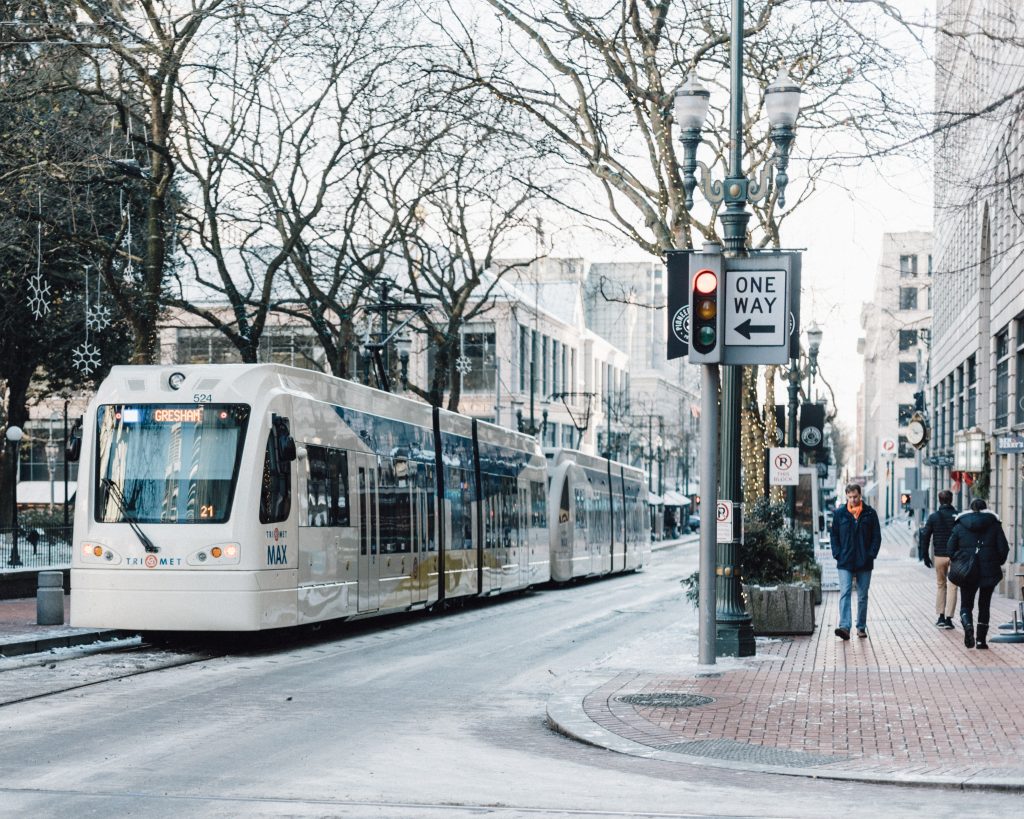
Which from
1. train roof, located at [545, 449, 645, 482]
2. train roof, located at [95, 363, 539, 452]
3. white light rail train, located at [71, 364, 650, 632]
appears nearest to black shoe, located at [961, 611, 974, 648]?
white light rail train, located at [71, 364, 650, 632]

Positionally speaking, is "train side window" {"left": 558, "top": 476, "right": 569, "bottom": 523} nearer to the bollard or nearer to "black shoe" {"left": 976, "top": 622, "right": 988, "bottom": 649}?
the bollard

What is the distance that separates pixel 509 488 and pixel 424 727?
18562 millimetres

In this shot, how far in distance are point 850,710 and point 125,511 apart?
9.02 meters

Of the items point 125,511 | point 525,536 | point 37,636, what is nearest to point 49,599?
point 37,636

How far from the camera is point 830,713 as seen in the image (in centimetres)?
1191

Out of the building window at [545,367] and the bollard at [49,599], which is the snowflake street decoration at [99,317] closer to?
the bollard at [49,599]

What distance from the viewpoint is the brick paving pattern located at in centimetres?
994

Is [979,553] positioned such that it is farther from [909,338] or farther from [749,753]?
[909,338]

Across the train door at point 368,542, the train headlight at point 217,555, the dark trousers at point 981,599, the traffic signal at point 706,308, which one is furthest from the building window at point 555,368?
the traffic signal at point 706,308

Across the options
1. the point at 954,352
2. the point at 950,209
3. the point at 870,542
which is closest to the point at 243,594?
the point at 870,542

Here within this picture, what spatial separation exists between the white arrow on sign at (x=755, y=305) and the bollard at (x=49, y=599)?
396 inches

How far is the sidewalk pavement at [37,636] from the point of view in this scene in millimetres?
17531

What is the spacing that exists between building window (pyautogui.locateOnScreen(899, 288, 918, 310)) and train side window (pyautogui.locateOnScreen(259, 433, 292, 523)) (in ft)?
307

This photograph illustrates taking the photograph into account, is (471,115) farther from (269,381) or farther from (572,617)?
(572,617)
